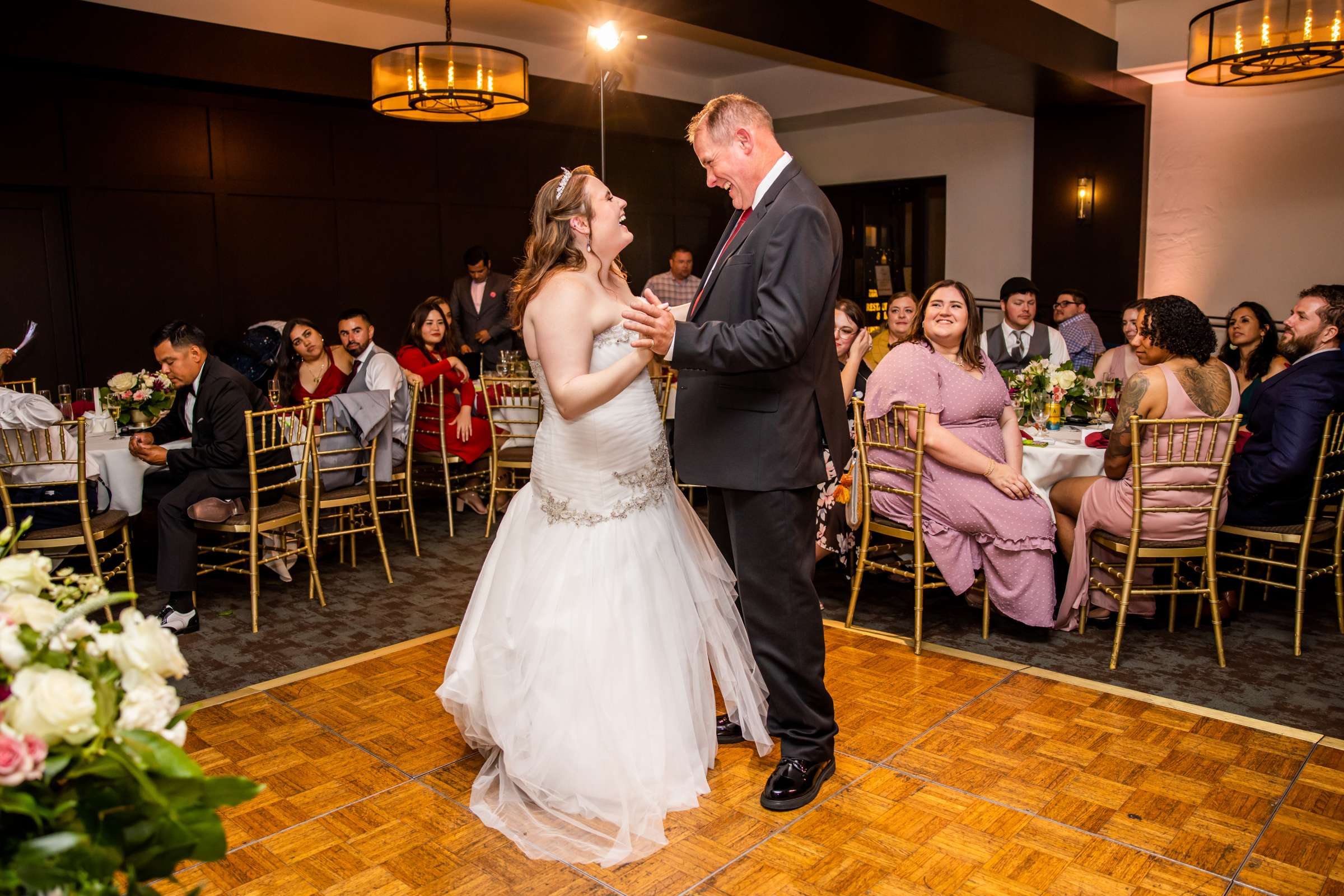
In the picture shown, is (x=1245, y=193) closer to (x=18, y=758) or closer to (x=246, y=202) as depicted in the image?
(x=246, y=202)

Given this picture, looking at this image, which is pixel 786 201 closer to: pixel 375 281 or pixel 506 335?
pixel 506 335

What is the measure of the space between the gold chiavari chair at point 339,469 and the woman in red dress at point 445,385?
0.97 meters

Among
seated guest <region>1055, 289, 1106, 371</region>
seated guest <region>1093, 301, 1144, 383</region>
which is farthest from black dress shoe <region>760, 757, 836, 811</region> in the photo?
seated guest <region>1055, 289, 1106, 371</region>

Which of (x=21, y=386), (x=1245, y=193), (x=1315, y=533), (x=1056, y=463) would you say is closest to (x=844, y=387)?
→ (x=1056, y=463)

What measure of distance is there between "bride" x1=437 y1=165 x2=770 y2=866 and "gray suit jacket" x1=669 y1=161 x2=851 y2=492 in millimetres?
231

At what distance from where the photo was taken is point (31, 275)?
681 cm

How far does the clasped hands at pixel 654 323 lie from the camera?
2305 millimetres

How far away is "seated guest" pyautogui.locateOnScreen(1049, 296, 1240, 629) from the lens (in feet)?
12.3

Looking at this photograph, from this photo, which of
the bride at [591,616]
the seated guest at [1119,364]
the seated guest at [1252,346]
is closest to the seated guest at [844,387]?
the bride at [591,616]

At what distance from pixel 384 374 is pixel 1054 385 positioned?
11.1 ft

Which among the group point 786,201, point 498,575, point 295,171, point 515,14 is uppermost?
point 515,14

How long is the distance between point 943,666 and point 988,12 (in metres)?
5.03

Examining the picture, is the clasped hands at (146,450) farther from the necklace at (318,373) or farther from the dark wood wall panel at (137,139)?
the dark wood wall panel at (137,139)

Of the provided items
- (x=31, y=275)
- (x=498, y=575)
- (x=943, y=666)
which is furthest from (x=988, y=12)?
(x=31, y=275)
